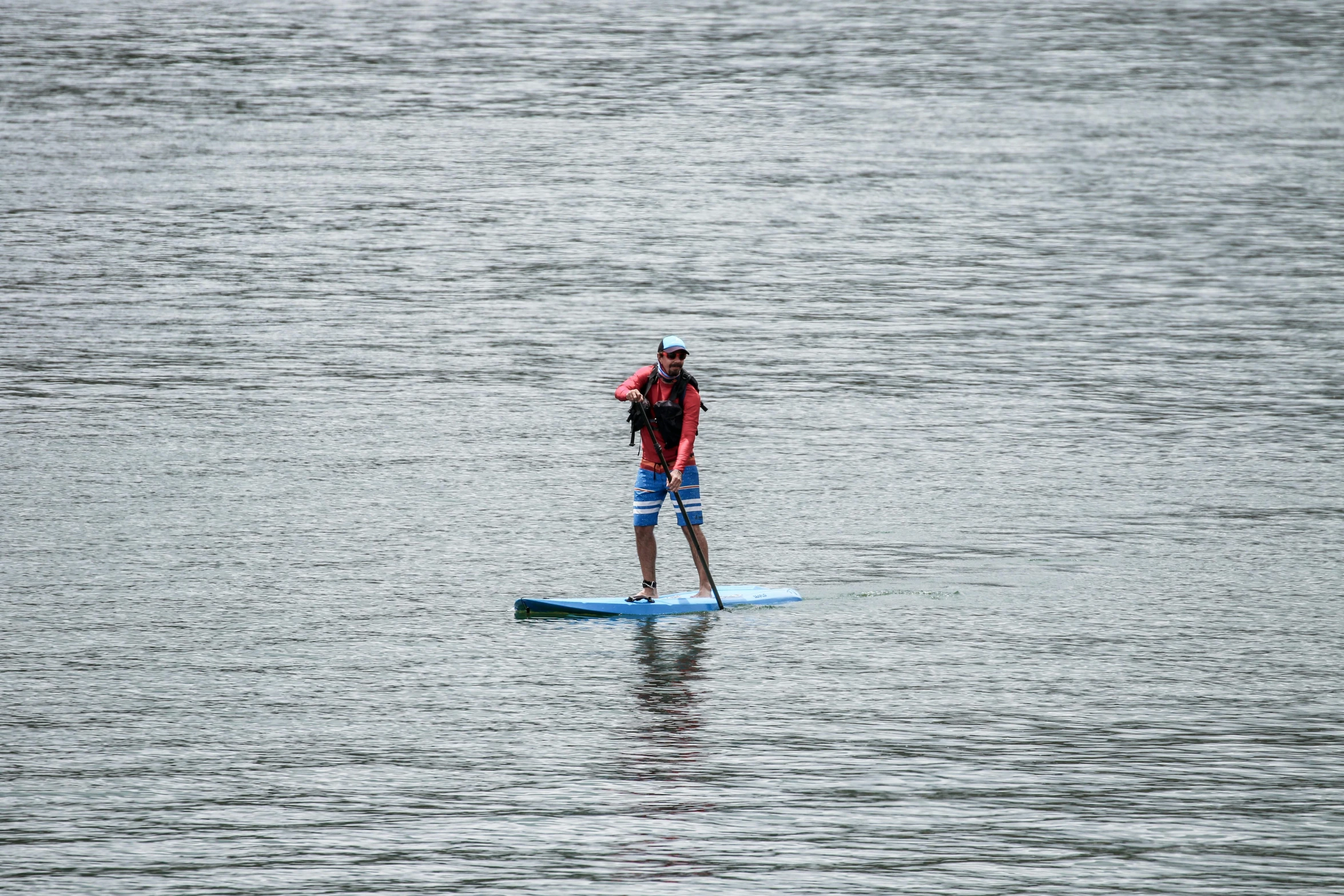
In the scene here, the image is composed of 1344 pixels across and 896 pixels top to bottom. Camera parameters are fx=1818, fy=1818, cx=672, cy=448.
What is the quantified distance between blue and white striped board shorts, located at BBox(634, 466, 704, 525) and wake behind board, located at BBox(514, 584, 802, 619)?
0.65 metres

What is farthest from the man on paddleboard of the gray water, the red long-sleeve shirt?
the gray water

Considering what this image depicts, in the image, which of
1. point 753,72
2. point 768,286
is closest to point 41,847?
point 768,286

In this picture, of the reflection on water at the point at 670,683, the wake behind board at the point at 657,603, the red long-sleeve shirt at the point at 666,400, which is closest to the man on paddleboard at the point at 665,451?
the red long-sleeve shirt at the point at 666,400

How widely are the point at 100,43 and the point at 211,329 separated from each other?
23.3 meters

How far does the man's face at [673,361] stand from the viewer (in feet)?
48.6

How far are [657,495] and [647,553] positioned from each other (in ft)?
1.68

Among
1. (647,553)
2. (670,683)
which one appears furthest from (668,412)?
(670,683)

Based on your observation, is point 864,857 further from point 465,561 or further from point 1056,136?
point 1056,136

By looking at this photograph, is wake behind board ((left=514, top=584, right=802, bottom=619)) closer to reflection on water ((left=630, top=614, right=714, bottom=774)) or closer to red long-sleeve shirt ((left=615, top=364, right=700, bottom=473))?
reflection on water ((left=630, top=614, right=714, bottom=774))

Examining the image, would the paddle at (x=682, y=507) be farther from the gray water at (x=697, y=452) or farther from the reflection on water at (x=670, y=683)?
the gray water at (x=697, y=452)

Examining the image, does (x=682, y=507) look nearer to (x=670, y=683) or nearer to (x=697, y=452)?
(x=670, y=683)

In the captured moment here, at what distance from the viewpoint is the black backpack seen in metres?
14.9

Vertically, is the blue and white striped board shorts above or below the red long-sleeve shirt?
below

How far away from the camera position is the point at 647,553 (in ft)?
49.2
